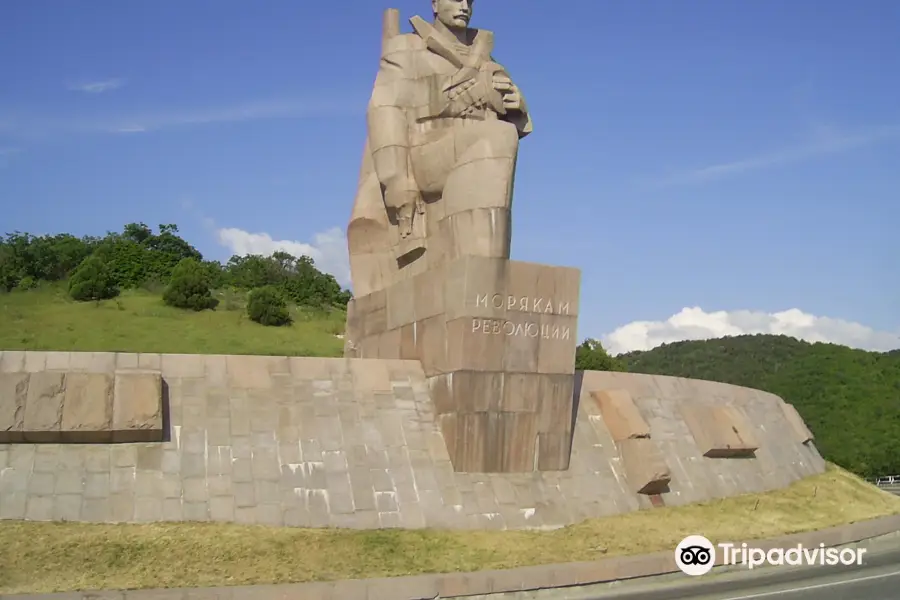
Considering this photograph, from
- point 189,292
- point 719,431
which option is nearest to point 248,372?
point 719,431

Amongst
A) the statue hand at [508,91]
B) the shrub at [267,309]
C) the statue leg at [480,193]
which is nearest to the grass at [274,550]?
the statue leg at [480,193]

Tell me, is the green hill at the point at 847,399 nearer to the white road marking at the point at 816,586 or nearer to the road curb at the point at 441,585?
the white road marking at the point at 816,586

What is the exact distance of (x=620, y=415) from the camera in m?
12.3

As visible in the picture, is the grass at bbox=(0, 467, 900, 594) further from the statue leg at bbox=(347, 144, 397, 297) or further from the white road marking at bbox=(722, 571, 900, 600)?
the statue leg at bbox=(347, 144, 397, 297)

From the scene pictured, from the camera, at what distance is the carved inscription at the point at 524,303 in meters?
10.9

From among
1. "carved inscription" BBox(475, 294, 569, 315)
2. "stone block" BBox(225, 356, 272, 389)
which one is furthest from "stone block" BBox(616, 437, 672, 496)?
"stone block" BBox(225, 356, 272, 389)

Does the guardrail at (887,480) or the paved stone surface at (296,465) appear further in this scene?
the guardrail at (887,480)

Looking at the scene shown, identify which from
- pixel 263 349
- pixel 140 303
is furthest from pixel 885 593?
pixel 140 303

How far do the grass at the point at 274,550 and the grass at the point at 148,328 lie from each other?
71.9 ft

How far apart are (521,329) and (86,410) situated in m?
4.85

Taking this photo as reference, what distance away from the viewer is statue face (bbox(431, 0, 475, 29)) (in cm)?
1287

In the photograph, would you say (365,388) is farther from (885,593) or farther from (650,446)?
(885,593)

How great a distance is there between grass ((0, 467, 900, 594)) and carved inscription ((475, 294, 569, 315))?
252cm

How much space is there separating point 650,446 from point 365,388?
370 cm
